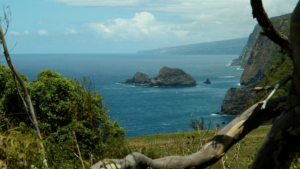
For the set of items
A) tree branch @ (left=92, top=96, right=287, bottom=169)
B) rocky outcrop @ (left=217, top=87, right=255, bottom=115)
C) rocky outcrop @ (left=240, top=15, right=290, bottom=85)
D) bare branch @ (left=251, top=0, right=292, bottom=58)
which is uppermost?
rocky outcrop @ (left=240, top=15, right=290, bottom=85)

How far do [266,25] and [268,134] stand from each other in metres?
1.18

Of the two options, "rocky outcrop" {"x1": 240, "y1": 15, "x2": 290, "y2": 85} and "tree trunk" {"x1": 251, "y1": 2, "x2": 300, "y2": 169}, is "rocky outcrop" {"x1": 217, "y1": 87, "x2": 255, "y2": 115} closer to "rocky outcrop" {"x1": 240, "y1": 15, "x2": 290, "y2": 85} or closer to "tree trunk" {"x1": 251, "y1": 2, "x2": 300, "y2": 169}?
"rocky outcrop" {"x1": 240, "y1": 15, "x2": 290, "y2": 85}

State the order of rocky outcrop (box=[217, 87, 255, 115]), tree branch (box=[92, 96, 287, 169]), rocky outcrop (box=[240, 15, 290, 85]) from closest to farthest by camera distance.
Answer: tree branch (box=[92, 96, 287, 169]), rocky outcrop (box=[217, 87, 255, 115]), rocky outcrop (box=[240, 15, 290, 85])

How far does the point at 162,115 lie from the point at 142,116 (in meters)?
5.95

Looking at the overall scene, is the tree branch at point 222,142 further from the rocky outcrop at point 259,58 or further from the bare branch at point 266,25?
the rocky outcrop at point 259,58

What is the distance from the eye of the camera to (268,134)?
2.61m

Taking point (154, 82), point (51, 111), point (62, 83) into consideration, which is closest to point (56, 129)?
point (51, 111)

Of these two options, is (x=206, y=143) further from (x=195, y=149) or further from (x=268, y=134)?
(x=195, y=149)

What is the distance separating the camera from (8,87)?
17.6 metres

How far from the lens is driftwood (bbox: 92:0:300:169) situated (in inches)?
95.0

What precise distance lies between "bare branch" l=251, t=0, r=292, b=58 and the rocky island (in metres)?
128

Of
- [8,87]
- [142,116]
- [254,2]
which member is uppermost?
[254,2]

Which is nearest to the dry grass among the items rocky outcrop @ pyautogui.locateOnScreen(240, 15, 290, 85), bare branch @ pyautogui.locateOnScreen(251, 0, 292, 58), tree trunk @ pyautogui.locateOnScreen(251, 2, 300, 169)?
tree trunk @ pyautogui.locateOnScreen(251, 2, 300, 169)

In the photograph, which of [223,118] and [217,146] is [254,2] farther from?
[223,118]
